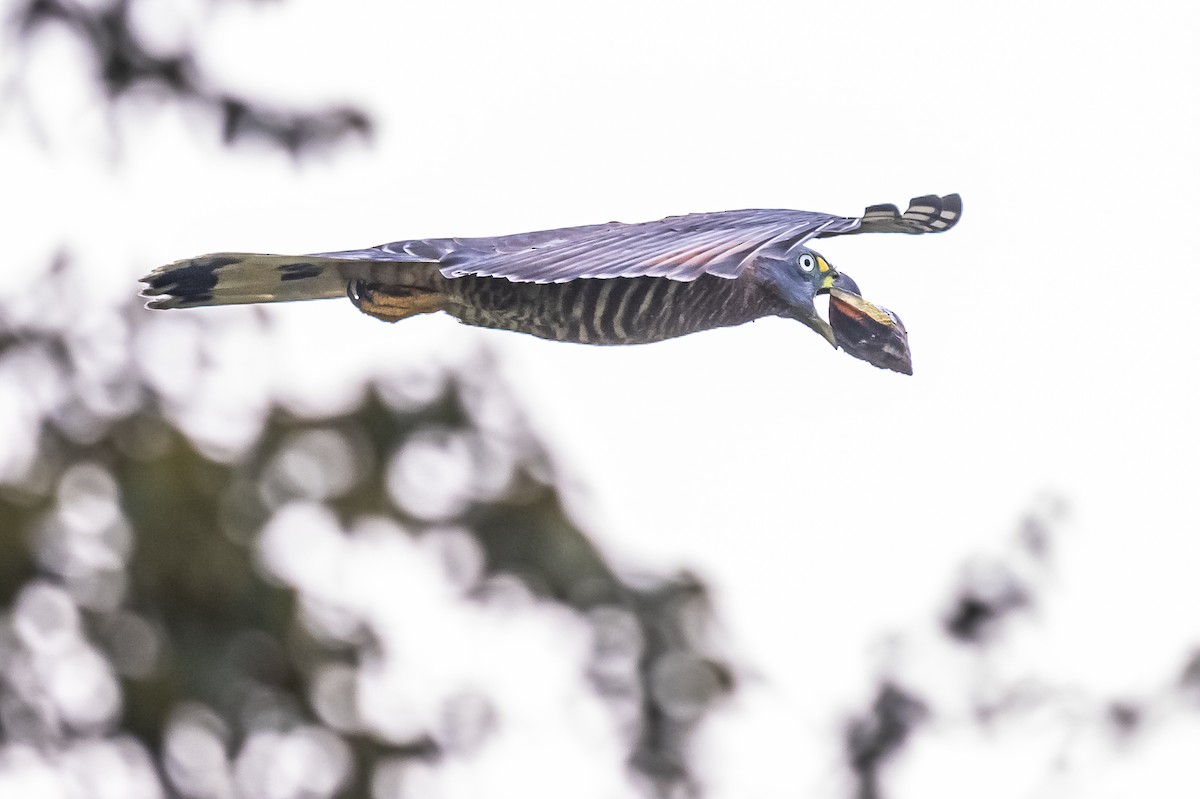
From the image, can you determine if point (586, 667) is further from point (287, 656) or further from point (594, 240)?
point (594, 240)

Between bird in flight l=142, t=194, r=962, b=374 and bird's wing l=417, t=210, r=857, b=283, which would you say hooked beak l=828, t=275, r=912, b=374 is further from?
bird's wing l=417, t=210, r=857, b=283

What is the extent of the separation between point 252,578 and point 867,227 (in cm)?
459

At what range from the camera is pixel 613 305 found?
375 cm

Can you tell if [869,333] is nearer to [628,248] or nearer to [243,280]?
[628,248]

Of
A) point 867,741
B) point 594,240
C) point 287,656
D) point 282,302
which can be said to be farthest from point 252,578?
point 594,240

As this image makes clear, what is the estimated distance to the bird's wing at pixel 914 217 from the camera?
3.86 m

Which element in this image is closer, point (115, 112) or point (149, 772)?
point (115, 112)

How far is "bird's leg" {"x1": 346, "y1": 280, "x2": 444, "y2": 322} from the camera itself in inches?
154

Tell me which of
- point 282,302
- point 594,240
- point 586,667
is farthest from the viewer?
point 586,667

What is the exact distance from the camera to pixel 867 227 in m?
3.92

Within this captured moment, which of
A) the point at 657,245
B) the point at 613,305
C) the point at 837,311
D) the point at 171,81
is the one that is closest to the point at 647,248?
the point at 657,245

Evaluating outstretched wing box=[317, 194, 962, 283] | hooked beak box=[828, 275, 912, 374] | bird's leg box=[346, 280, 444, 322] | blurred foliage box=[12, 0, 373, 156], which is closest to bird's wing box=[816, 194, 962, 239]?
outstretched wing box=[317, 194, 962, 283]

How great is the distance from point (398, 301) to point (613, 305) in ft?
1.45

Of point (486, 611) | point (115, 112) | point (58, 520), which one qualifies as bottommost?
point (486, 611)
